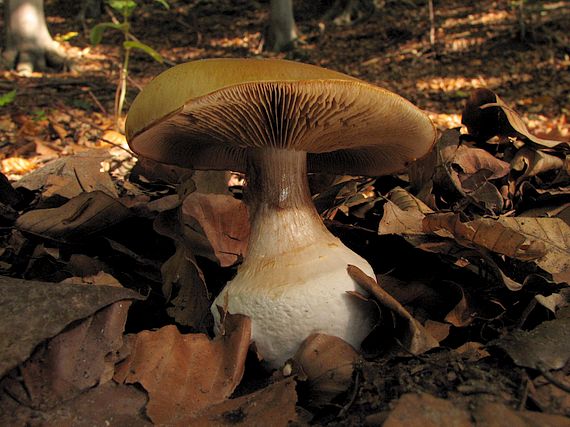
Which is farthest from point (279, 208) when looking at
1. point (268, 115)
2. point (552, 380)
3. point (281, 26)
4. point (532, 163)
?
point (281, 26)

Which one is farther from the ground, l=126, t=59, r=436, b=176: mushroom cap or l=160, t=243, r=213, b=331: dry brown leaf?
l=126, t=59, r=436, b=176: mushroom cap

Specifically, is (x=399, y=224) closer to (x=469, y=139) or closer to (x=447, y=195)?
(x=447, y=195)

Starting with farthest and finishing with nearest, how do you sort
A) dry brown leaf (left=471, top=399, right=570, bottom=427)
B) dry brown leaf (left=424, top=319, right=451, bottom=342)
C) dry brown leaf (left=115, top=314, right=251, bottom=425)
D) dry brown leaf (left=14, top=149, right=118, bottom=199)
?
dry brown leaf (left=14, top=149, right=118, bottom=199), dry brown leaf (left=424, top=319, right=451, bottom=342), dry brown leaf (left=115, top=314, right=251, bottom=425), dry brown leaf (left=471, top=399, right=570, bottom=427)

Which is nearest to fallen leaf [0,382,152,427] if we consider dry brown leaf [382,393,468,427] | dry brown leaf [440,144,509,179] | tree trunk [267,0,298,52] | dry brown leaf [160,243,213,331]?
dry brown leaf [160,243,213,331]

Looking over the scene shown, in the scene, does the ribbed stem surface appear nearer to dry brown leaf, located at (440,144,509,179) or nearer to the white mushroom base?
the white mushroom base

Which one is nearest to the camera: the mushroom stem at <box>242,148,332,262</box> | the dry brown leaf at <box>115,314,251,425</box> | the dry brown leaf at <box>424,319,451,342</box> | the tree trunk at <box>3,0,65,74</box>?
the dry brown leaf at <box>115,314,251,425</box>

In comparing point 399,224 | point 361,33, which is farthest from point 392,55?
point 399,224
